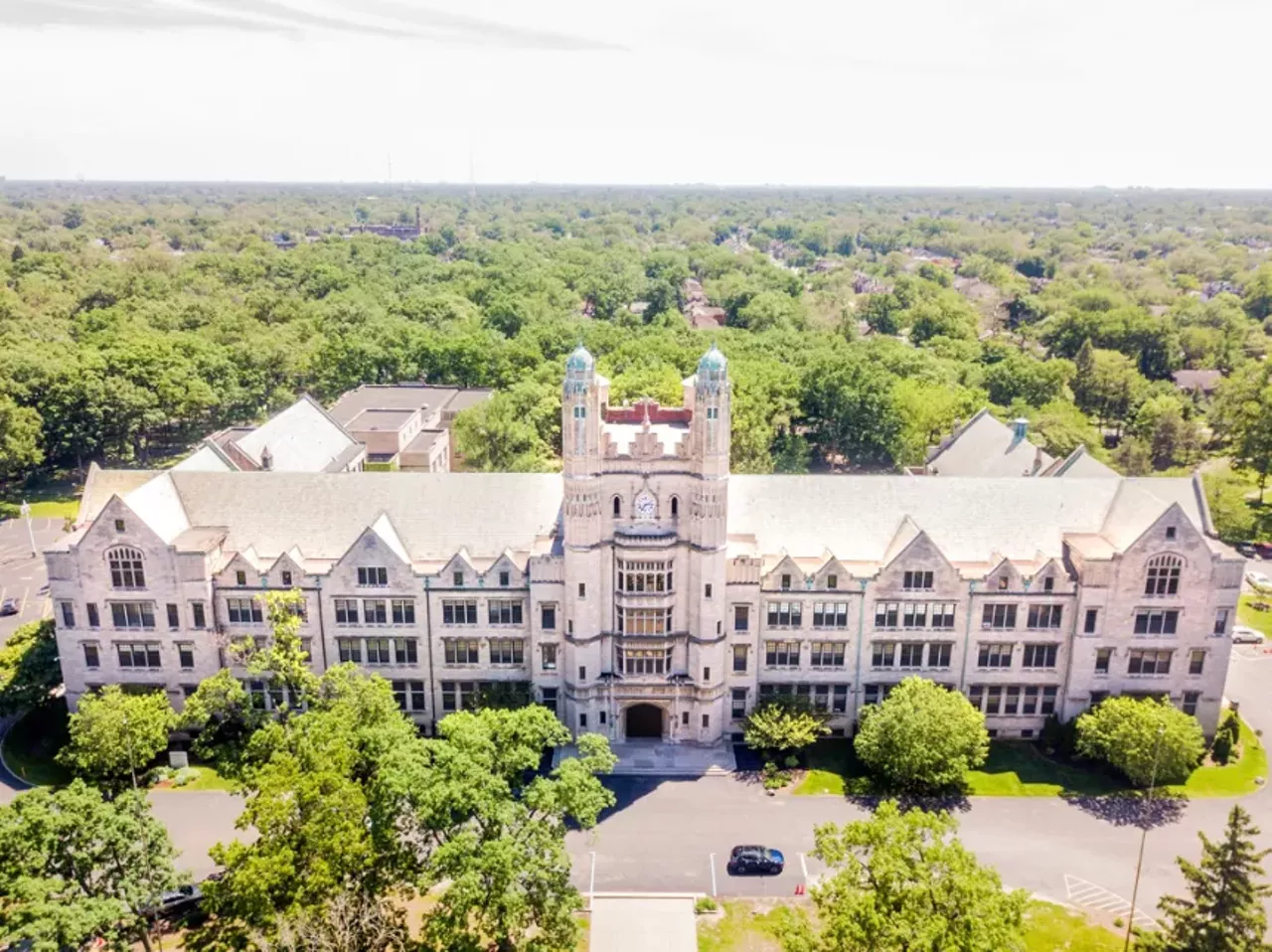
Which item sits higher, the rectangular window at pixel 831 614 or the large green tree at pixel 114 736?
the rectangular window at pixel 831 614

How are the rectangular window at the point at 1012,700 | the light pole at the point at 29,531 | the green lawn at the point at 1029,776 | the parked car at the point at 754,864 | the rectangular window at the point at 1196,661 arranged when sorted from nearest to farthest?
the parked car at the point at 754,864
the green lawn at the point at 1029,776
the rectangular window at the point at 1196,661
the rectangular window at the point at 1012,700
the light pole at the point at 29,531

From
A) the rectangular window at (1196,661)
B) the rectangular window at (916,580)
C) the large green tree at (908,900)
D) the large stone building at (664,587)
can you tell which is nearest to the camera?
the large green tree at (908,900)

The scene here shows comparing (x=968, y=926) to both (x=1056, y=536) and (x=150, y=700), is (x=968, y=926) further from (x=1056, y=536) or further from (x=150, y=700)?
(x=150, y=700)

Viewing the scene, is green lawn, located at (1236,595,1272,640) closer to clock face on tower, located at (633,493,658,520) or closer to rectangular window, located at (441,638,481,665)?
clock face on tower, located at (633,493,658,520)

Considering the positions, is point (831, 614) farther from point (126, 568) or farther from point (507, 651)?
point (126, 568)

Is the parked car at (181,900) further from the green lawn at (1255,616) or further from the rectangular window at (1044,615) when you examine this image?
the green lawn at (1255,616)

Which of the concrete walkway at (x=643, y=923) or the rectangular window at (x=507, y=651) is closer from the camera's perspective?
the concrete walkway at (x=643, y=923)

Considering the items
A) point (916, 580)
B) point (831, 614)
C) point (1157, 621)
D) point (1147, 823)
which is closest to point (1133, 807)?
point (1147, 823)

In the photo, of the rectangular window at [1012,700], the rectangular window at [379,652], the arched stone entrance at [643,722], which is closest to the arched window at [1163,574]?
the rectangular window at [1012,700]

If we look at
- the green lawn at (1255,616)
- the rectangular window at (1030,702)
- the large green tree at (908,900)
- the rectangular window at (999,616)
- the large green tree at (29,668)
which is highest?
the rectangular window at (999,616)
